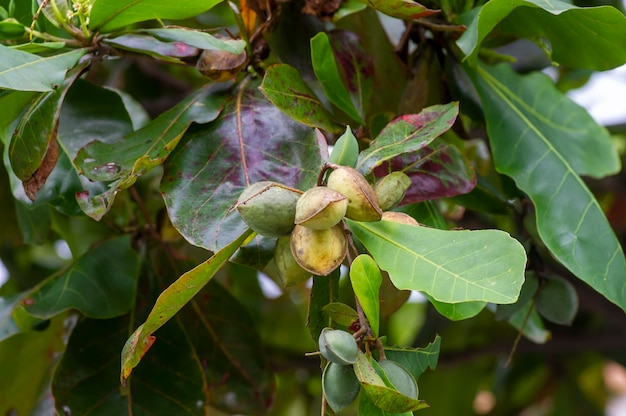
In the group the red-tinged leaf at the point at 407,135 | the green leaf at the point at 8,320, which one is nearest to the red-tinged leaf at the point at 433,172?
the red-tinged leaf at the point at 407,135

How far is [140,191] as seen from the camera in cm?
111

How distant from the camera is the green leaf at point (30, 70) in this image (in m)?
0.60

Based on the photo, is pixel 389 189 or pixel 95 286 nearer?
pixel 389 189

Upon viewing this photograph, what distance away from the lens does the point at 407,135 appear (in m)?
0.66

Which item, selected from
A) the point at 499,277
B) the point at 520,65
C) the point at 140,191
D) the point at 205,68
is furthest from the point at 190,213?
the point at 520,65

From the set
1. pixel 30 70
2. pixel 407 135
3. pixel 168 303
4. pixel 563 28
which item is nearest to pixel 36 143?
pixel 30 70

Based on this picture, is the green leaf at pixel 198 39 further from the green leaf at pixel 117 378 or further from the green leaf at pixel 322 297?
the green leaf at pixel 117 378

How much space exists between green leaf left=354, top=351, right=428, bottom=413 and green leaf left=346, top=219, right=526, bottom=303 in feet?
0.23

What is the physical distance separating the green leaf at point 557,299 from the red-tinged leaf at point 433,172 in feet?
0.59

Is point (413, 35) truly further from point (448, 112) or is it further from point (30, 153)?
point (30, 153)

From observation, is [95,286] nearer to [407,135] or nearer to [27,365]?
[27,365]

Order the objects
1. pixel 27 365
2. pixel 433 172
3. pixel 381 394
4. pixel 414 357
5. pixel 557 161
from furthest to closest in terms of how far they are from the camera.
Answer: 1. pixel 27 365
2. pixel 557 161
3. pixel 433 172
4. pixel 414 357
5. pixel 381 394

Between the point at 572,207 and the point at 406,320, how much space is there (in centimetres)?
103

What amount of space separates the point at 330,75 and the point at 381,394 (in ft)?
1.10
